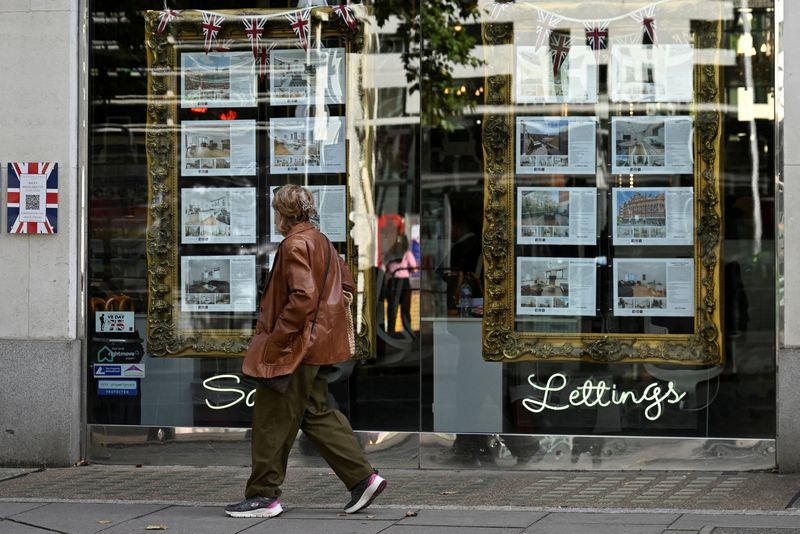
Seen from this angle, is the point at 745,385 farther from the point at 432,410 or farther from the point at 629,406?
the point at 432,410

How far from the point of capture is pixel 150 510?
741 centimetres

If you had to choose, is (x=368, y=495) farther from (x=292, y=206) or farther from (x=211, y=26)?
(x=211, y=26)

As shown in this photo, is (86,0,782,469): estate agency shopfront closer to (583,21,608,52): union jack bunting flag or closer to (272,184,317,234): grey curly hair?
(583,21,608,52): union jack bunting flag

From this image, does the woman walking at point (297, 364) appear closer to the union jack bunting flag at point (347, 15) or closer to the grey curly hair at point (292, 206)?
the grey curly hair at point (292, 206)

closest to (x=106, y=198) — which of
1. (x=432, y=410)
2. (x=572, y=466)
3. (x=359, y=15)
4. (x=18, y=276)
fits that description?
(x=18, y=276)

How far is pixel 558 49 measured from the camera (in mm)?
8727

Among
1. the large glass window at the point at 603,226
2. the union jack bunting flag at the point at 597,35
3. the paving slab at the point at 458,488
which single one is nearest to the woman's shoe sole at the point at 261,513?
the paving slab at the point at 458,488

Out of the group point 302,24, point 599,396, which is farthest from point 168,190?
point 599,396

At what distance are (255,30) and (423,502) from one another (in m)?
3.77

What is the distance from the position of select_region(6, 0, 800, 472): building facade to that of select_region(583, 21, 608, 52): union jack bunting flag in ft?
0.04

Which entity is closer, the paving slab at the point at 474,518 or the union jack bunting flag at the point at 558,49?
the paving slab at the point at 474,518

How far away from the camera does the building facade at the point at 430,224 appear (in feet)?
27.8

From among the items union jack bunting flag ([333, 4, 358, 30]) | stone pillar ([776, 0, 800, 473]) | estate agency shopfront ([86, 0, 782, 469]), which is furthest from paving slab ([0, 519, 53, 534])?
stone pillar ([776, 0, 800, 473])

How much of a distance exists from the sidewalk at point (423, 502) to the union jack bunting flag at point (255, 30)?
3.14m
